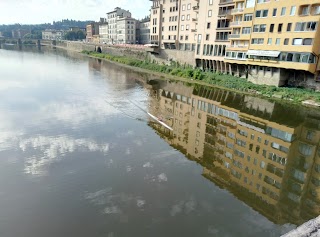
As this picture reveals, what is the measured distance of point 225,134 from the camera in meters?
32.9

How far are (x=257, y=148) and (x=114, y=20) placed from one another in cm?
15473

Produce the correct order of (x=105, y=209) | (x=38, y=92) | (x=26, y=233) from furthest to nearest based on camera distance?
(x=38, y=92) → (x=105, y=209) → (x=26, y=233)

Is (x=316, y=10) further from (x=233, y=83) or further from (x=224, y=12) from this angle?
(x=224, y=12)

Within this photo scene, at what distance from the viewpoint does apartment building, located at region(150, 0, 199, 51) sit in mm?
80700

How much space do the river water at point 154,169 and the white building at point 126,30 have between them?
113 meters

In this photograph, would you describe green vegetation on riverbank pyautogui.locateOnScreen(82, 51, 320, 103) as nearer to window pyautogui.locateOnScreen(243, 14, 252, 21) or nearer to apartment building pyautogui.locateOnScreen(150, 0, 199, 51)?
apartment building pyautogui.locateOnScreen(150, 0, 199, 51)

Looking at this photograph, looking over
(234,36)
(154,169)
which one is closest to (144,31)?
(234,36)

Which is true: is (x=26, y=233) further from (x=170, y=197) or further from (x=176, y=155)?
(x=176, y=155)

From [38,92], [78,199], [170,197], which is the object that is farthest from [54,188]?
[38,92]

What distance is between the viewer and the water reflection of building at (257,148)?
2016 cm

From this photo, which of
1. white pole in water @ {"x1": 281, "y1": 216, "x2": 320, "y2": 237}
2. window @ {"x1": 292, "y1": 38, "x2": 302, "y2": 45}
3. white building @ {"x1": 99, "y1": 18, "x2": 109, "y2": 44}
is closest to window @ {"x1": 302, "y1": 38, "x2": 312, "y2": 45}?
window @ {"x1": 292, "y1": 38, "x2": 302, "y2": 45}

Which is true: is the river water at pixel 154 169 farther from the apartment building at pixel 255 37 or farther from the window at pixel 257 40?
the window at pixel 257 40

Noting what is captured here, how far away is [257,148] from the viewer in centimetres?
2902

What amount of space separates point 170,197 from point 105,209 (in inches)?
193
